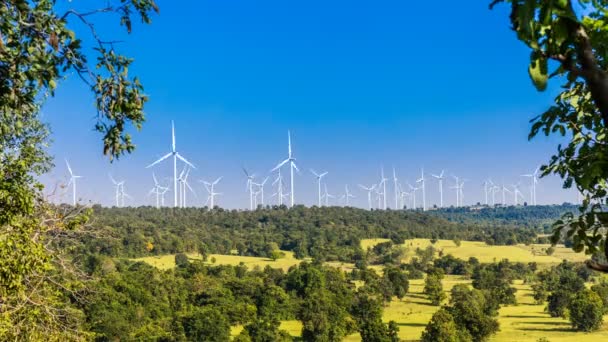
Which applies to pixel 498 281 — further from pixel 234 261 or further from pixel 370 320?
pixel 234 261

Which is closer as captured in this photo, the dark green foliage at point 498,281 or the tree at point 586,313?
the tree at point 586,313

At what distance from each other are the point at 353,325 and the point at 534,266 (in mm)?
88336

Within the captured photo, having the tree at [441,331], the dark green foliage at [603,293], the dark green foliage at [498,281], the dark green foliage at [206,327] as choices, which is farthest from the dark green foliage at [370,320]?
the dark green foliage at [603,293]

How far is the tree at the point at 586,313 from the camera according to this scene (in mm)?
90500

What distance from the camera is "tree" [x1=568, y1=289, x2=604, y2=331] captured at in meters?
90.5

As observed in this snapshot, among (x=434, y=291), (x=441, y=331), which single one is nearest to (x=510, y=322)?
(x=434, y=291)

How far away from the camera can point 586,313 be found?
9069 centimetres

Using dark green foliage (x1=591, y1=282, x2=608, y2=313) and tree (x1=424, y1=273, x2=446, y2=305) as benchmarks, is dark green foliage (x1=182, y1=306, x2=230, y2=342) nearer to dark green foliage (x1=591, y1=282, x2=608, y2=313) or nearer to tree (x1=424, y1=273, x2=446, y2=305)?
tree (x1=424, y1=273, x2=446, y2=305)

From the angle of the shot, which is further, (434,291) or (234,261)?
(234,261)

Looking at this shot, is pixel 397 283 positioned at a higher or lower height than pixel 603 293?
higher

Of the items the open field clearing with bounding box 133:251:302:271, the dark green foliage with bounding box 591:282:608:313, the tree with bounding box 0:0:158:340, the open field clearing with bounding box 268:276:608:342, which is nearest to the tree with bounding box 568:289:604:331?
the open field clearing with bounding box 268:276:608:342

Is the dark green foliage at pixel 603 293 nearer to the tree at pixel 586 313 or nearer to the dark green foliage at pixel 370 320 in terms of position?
the tree at pixel 586 313

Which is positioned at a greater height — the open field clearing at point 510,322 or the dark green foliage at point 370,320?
the dark green foliage at point 370,320

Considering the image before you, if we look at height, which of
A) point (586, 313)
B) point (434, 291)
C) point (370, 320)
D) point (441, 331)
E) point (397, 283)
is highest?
point (397, 283)
